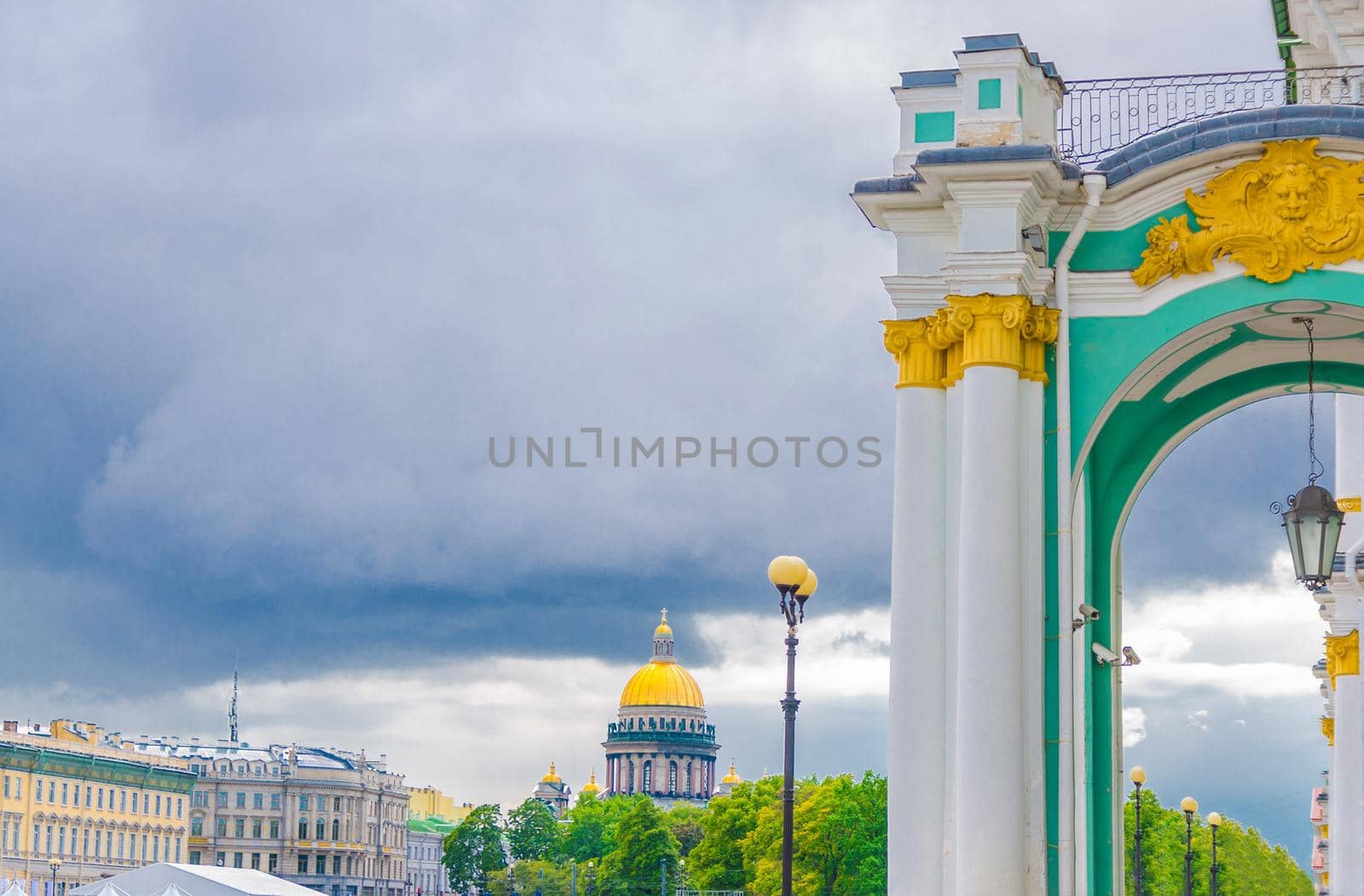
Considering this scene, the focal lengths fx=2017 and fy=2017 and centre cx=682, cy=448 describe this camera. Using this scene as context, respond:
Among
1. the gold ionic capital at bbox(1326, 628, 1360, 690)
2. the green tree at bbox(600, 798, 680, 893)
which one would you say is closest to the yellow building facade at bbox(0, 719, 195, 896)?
the green tree at bbox(600, 798, 680, 893)

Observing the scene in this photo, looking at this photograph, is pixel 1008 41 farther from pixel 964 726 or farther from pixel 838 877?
pixel 838 877

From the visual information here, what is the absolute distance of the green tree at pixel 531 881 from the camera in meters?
139

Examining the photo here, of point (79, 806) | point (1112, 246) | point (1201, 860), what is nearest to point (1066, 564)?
point (1112, 246)

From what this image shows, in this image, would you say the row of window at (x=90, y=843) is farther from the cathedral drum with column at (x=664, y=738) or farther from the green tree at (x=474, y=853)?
the cathedral drum with column at (x=664, y=738)

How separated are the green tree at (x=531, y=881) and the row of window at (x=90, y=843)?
90.5 feet

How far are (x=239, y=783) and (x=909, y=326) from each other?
144 m

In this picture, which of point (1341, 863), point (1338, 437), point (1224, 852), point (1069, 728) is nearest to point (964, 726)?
point (1069, 728)

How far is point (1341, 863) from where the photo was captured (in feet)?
91.7

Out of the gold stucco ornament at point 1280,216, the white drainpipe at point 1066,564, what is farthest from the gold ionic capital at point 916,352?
the gold stucco ornament at point 1280,216

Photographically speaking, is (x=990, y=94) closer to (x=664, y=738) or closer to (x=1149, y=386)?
(x=1149, y=386)

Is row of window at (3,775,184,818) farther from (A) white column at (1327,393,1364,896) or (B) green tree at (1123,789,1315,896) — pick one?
(A) white column at (1327,393,1364,896)

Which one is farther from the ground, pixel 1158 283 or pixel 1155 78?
pixel 1155 78

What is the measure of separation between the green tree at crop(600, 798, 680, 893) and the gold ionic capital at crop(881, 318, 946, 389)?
10905 cm

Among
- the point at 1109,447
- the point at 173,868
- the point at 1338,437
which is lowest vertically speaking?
the point at 173,868
